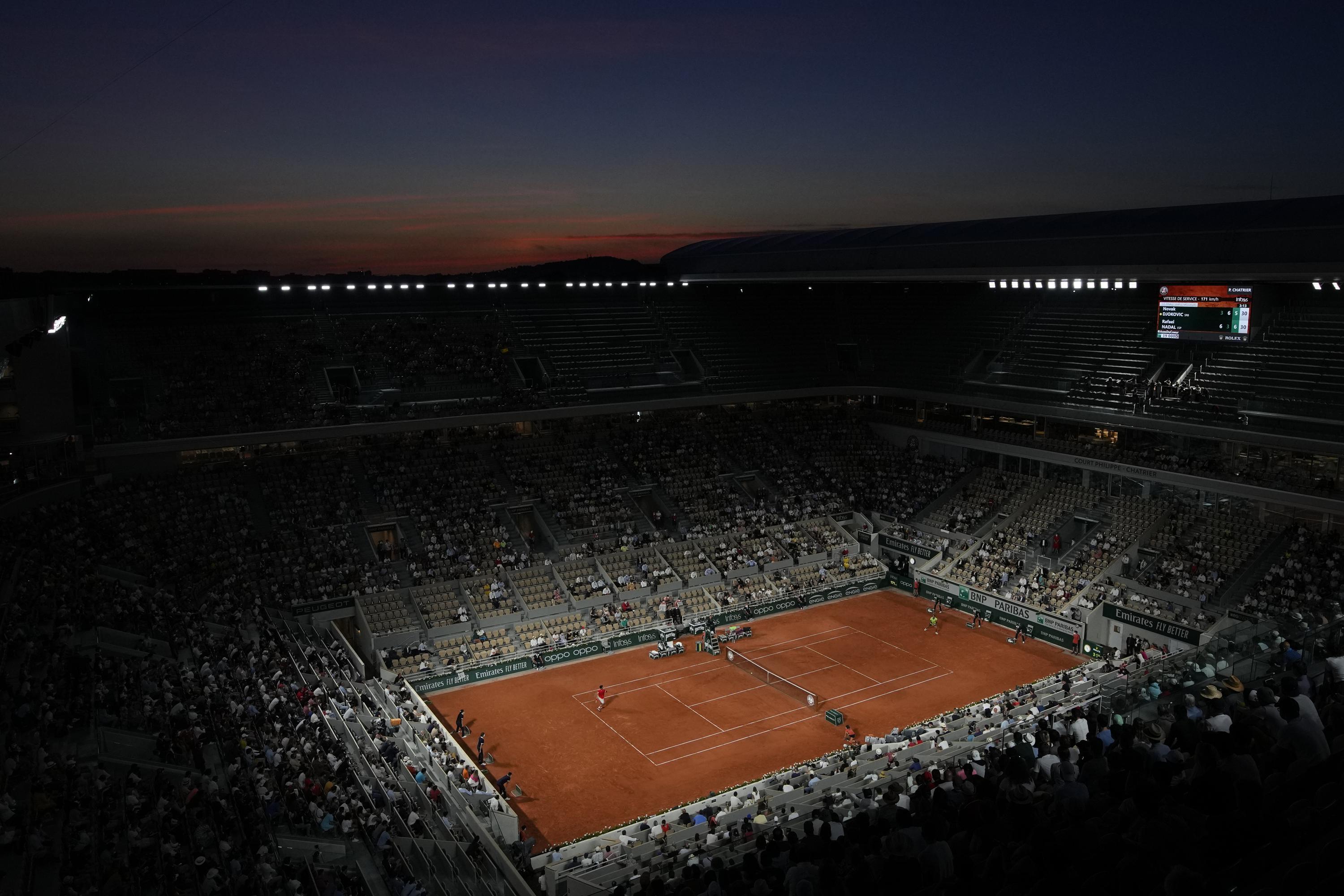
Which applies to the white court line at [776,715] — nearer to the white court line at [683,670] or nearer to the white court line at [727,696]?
the white court line at [727,696]

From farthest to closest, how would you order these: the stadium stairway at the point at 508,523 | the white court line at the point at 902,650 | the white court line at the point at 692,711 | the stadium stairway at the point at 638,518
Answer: the stadium stairway at the point at 638,518
the stadium stairway at the point at 508,523
the white court line at the point at 902,650
the white court line at the point at 692,711

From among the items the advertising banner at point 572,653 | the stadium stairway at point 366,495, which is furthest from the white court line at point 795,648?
the stadium stairway at point 366,495

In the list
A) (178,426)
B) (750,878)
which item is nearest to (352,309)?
(178,426)

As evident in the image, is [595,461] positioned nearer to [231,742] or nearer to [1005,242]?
[1005,242]

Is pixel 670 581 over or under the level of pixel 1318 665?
under

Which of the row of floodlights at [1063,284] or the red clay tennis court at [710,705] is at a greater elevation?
the row of floodlights at [1063,284]

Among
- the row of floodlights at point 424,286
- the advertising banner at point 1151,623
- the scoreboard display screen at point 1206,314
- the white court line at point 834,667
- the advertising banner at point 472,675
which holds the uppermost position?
the row of floodlights at point 424,286
